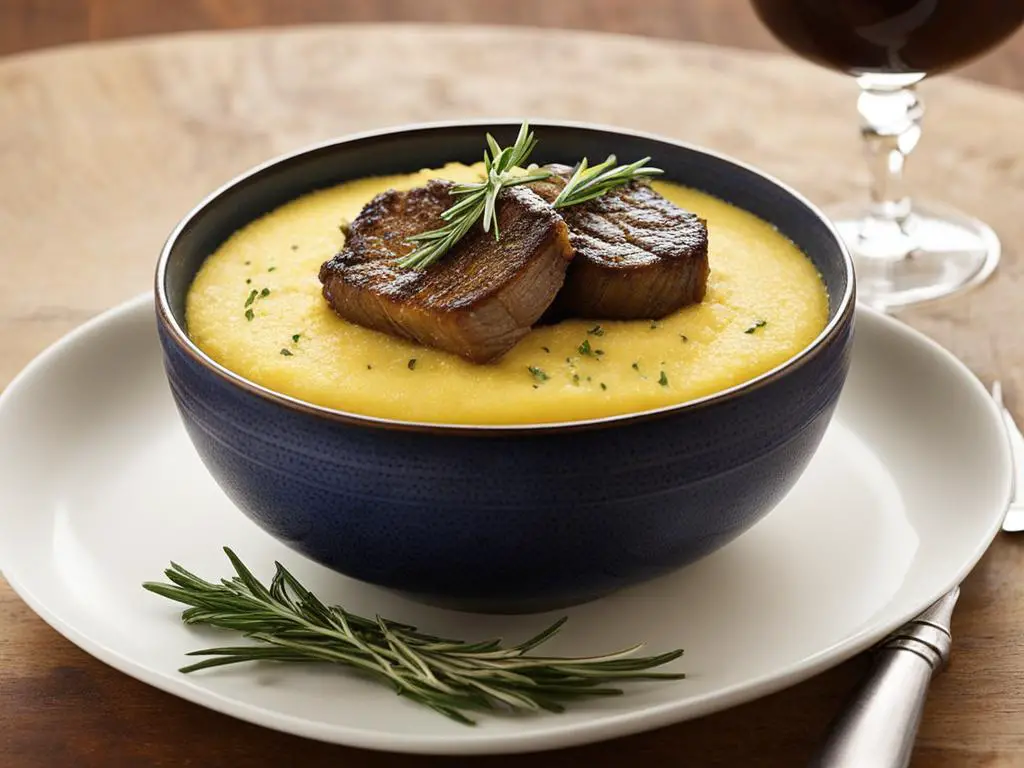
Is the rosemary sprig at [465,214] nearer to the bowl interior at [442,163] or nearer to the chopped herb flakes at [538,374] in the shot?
the chopped herb flakes at [538,374]

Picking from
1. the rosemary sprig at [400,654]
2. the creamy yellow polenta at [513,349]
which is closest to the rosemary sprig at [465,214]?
the creamy yellow polenta at [513,349]

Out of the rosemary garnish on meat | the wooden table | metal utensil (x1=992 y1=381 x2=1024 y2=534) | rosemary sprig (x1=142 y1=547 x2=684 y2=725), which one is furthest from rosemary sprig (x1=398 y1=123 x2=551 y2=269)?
metal utensil (x1=992 y1=381 x2=1024 y2=534)

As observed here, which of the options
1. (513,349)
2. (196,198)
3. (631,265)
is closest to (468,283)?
(513,349)

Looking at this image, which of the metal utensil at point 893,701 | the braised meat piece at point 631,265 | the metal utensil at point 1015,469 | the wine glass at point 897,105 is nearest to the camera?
the metal utensil at point 893,701

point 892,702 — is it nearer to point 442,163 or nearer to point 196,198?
point 442,163

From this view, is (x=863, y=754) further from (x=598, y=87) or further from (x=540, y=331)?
(x=598, y=87)
